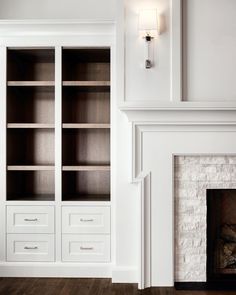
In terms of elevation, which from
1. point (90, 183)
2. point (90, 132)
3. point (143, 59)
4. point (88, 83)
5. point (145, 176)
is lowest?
point (90, 183)

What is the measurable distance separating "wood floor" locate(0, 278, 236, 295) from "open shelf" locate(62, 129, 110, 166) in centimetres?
117

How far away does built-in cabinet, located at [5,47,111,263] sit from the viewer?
3.27 metres

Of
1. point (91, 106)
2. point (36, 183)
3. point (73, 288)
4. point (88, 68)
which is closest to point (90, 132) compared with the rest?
point (91, 106)

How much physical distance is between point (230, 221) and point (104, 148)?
1.43 meters

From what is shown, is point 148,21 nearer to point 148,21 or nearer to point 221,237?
point 148,21

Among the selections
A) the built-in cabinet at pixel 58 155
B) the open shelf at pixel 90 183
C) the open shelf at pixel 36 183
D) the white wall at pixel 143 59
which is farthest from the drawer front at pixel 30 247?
the white wall at pixel 143 59

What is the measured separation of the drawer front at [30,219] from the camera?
3287 mm

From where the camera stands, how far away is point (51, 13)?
3.53 m

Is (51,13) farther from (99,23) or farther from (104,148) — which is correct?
(104,148)

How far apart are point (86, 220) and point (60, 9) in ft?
6.81

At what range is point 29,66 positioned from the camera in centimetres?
375

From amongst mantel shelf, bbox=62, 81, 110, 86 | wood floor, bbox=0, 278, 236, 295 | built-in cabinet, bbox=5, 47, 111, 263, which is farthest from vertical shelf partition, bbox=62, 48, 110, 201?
wood floor, bbox=0, 278, 236, 295

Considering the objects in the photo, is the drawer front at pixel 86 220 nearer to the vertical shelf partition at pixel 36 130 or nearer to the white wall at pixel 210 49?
the vertical shelf partition at pixel 36 130

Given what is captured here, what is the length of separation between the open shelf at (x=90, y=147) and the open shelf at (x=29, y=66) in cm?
67
